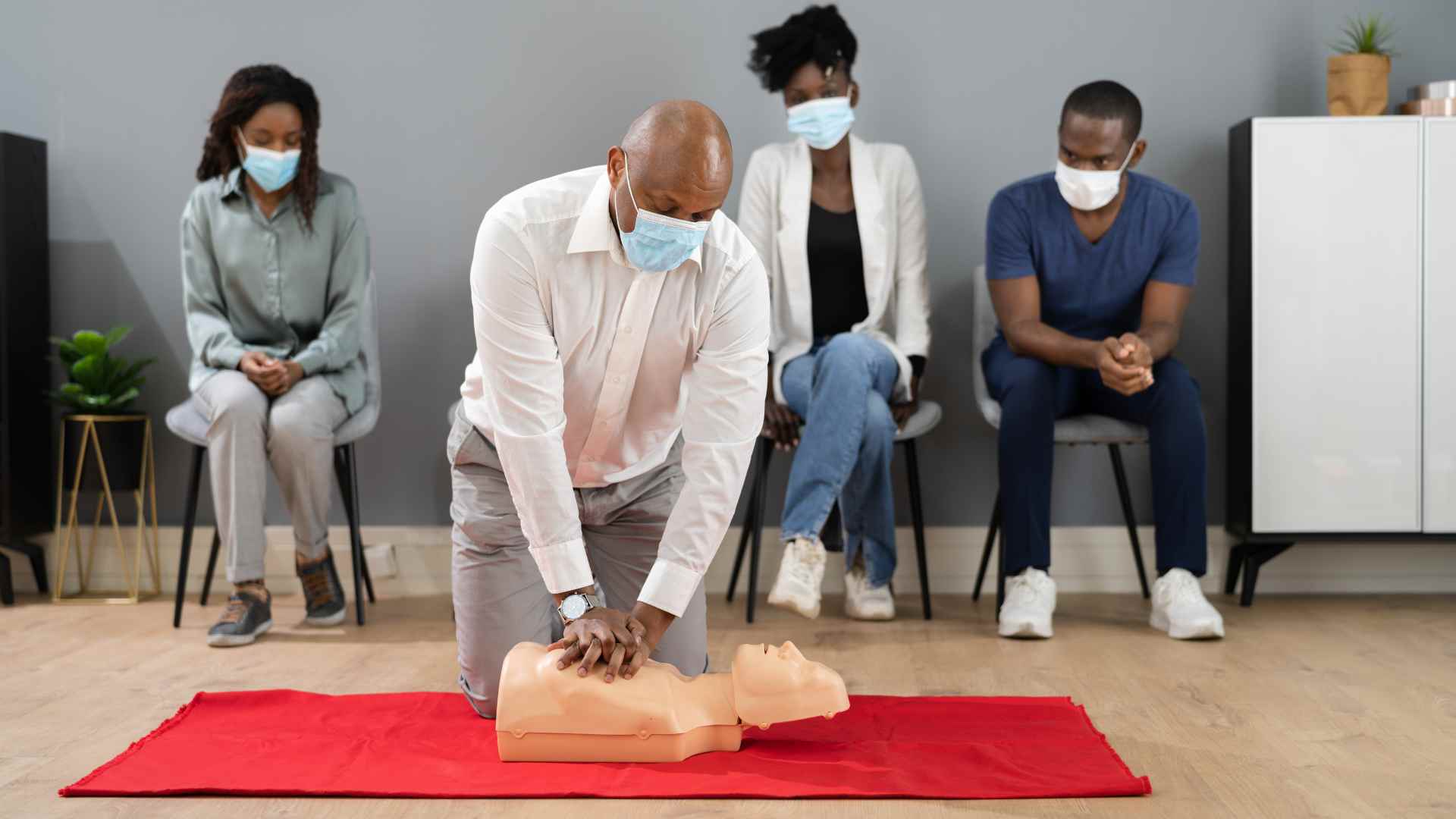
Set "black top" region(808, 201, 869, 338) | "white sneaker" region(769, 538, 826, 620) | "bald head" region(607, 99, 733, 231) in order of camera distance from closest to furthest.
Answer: "bald head" region(607, 99, 733, 231), "white sneaker" region(769, 538, 826, 620), "black top" region(808, 201, 869, 338)

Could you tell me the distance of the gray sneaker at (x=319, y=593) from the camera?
303 cm

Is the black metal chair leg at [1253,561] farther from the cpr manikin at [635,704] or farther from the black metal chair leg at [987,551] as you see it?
the cpr manikin at [635,704]

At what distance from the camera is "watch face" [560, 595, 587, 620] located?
1.87m

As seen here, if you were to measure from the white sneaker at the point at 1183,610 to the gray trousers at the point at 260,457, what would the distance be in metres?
1.91

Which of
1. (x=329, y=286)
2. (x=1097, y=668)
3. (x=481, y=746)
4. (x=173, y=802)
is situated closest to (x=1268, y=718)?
(x=1097, y=668)

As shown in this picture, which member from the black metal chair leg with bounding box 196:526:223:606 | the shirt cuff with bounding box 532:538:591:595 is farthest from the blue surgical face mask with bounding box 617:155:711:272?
the black metal chair leg with bounding box 196:526:223:606

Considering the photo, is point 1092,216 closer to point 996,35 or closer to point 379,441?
point 996,35

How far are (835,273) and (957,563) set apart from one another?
0.86 m

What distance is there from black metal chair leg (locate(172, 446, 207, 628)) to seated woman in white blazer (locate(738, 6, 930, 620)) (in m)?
1.35

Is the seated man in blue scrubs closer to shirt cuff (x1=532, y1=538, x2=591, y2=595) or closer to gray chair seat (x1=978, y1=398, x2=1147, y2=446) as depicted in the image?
gray chair seat (x1=978, y1=398, x2=1147, y2=446)

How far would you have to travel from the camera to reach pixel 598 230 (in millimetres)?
1878

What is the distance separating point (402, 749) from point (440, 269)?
72.3 inches

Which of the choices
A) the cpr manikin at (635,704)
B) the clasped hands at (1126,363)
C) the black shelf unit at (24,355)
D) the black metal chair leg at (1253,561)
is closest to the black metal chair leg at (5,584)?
the black shelf unit at (24,355)

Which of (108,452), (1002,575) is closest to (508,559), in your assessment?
(1002,575)
